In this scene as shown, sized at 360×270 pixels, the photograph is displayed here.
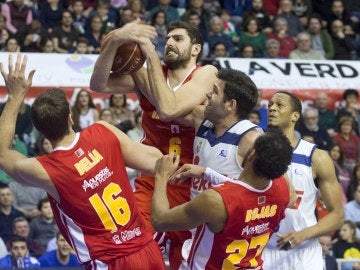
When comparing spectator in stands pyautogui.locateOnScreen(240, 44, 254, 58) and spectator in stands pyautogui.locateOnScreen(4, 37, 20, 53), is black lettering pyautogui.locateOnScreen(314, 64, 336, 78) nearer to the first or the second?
spectator in stands pyautogui.locateOnScreen(240, 44, 254, 58)

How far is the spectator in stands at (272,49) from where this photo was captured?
1739 cm

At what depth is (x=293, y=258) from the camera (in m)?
8.90

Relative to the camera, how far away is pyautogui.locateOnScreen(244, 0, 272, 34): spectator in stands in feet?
60.1

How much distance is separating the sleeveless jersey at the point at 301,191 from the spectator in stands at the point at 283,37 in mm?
9122

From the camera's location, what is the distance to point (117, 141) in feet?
23.2

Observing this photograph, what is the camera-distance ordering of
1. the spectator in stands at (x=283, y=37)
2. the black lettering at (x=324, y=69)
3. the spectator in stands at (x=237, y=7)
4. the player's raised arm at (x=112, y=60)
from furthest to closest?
the spectator in stands at (x=237, y=7), the spectator in stands at (x=283, y=37), the black lettering at (x=324, y=69), the player's raised arm at (x=112, y=60)

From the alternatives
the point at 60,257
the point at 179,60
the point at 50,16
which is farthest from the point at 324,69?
the point at 179,60

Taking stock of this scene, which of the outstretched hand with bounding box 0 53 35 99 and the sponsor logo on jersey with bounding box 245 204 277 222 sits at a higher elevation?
the outstretched hand with bounding box 0 53 35 99

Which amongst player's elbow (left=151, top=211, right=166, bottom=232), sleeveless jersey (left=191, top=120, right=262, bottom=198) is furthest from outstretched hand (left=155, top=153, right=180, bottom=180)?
sleeveless jersey (left=191, top=120, right=262, bottom=198)

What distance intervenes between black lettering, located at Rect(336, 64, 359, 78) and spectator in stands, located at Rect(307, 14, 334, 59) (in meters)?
1.25

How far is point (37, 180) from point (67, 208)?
28cm

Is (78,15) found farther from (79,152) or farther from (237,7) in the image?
(79,152)

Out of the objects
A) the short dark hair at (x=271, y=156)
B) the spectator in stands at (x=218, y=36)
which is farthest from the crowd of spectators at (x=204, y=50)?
the short dark hair at (x=271, y=156)

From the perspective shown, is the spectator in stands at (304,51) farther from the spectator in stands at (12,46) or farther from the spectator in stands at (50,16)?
the spectator in stands at (12,46)
